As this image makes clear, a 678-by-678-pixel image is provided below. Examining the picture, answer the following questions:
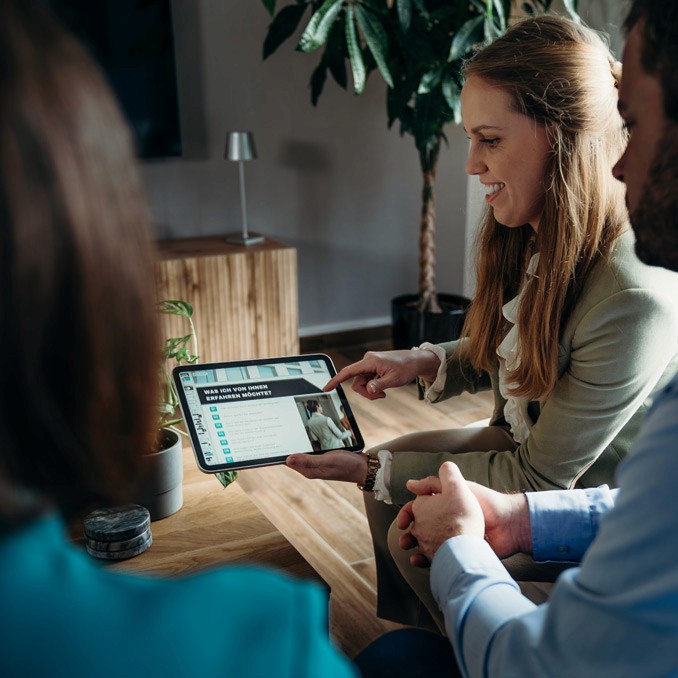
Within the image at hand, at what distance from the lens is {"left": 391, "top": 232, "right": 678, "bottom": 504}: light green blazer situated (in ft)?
3.63

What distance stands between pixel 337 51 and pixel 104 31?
810 mm

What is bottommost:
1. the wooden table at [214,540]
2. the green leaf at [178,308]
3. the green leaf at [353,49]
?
the wooden table at [214,540]

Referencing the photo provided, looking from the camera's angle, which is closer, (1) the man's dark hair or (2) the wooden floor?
(1) the man's dark hair

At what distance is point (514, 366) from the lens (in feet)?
4.19

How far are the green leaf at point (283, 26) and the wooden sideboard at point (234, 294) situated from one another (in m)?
0.70

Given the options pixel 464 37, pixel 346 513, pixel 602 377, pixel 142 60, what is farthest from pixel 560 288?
pixel 142 60

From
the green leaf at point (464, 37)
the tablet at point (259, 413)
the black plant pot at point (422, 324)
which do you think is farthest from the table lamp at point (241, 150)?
the tablet at point (259, 413)

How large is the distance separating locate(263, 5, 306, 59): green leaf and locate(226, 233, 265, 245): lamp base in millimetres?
668

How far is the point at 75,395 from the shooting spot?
0.41m

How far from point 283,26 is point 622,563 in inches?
92.6

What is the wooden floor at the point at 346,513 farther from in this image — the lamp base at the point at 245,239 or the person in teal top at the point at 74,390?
the person in teal top at the point at 74,390

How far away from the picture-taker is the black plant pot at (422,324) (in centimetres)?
294

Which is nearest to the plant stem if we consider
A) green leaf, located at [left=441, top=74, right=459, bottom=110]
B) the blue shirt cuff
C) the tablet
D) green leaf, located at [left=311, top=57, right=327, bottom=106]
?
green leaf, located at [left=441, top=74, right=459, bottom=110]

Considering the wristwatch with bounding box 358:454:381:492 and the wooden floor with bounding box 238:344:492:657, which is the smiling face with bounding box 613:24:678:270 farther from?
the wooden floor with bounding box 238:344:492:657
